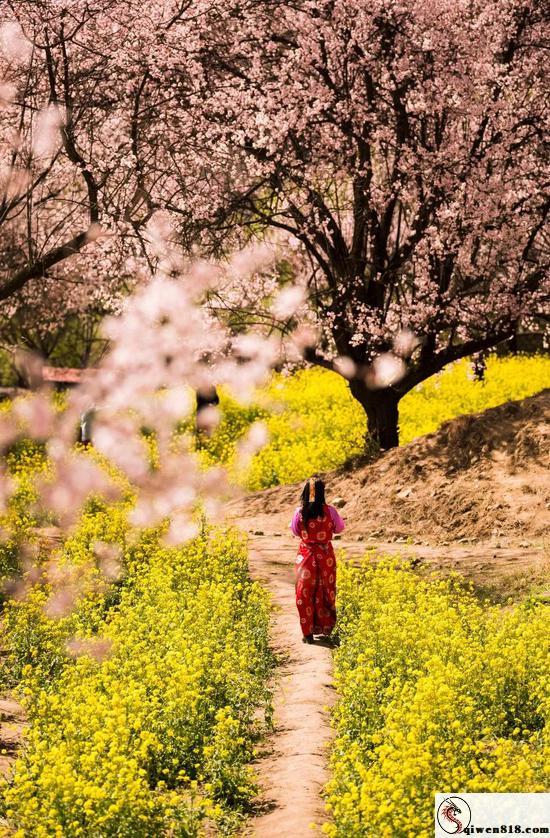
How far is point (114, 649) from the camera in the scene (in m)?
10.8

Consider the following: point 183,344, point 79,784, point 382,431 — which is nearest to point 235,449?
point 183,344

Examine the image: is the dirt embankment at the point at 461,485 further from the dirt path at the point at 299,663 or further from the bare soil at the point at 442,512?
the dirt path at the point at 299,663

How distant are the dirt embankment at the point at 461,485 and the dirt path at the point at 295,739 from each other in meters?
4.14

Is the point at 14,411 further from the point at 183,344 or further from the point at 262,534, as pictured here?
the point at 262,534

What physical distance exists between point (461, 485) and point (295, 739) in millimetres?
9344

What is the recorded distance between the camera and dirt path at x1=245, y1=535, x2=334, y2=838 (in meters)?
7.62

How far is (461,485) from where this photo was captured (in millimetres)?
17969

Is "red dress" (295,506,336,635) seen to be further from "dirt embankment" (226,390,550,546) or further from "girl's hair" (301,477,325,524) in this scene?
"dirt embankment" (226,390,550,546)

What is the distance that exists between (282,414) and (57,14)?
587 inches

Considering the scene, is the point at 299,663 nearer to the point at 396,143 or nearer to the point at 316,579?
the point at 316,579

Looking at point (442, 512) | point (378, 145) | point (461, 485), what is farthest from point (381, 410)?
point (378, 145)

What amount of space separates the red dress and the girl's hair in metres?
0.05

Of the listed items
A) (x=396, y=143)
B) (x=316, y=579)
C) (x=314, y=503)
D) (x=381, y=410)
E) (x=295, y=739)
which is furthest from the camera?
(x=381, y=410)

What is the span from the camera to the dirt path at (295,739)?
7617 millimetres
